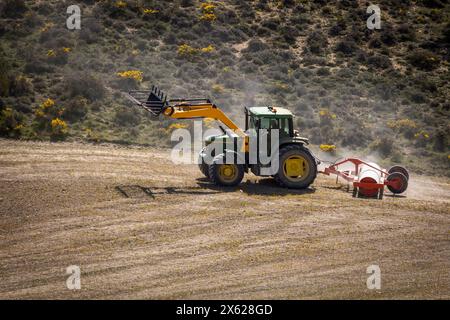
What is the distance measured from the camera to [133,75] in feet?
115

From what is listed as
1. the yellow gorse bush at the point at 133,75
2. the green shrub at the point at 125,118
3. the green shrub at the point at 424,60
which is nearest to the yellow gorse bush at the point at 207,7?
the yellow gorse bush at the point at 133,75

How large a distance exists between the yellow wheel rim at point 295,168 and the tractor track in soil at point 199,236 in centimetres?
61

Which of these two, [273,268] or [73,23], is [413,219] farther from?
[73,23]

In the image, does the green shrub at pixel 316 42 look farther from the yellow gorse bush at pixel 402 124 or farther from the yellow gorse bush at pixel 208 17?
the yellow gorse bush at pixel 402 124

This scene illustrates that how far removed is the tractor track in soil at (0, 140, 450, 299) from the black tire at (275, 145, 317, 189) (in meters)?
0.40

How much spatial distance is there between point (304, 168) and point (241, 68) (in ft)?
61.3

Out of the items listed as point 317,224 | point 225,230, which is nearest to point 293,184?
point 317,224

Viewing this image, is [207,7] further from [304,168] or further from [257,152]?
[304,168]

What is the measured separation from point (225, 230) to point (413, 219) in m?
5.60

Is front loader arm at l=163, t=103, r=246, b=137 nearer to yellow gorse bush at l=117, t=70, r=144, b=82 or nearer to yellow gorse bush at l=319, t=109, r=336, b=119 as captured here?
yellow gorse bush at l=319, t=109, r=336, b=119

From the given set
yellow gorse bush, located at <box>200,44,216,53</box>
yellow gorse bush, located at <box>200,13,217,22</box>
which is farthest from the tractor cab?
yellow gorse bush, located at <box>200,13,217,22</box>

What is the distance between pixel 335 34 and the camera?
44.4 metres

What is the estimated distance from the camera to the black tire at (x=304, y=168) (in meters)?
→ 20.5

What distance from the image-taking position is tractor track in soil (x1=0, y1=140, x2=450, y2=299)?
558 inches
